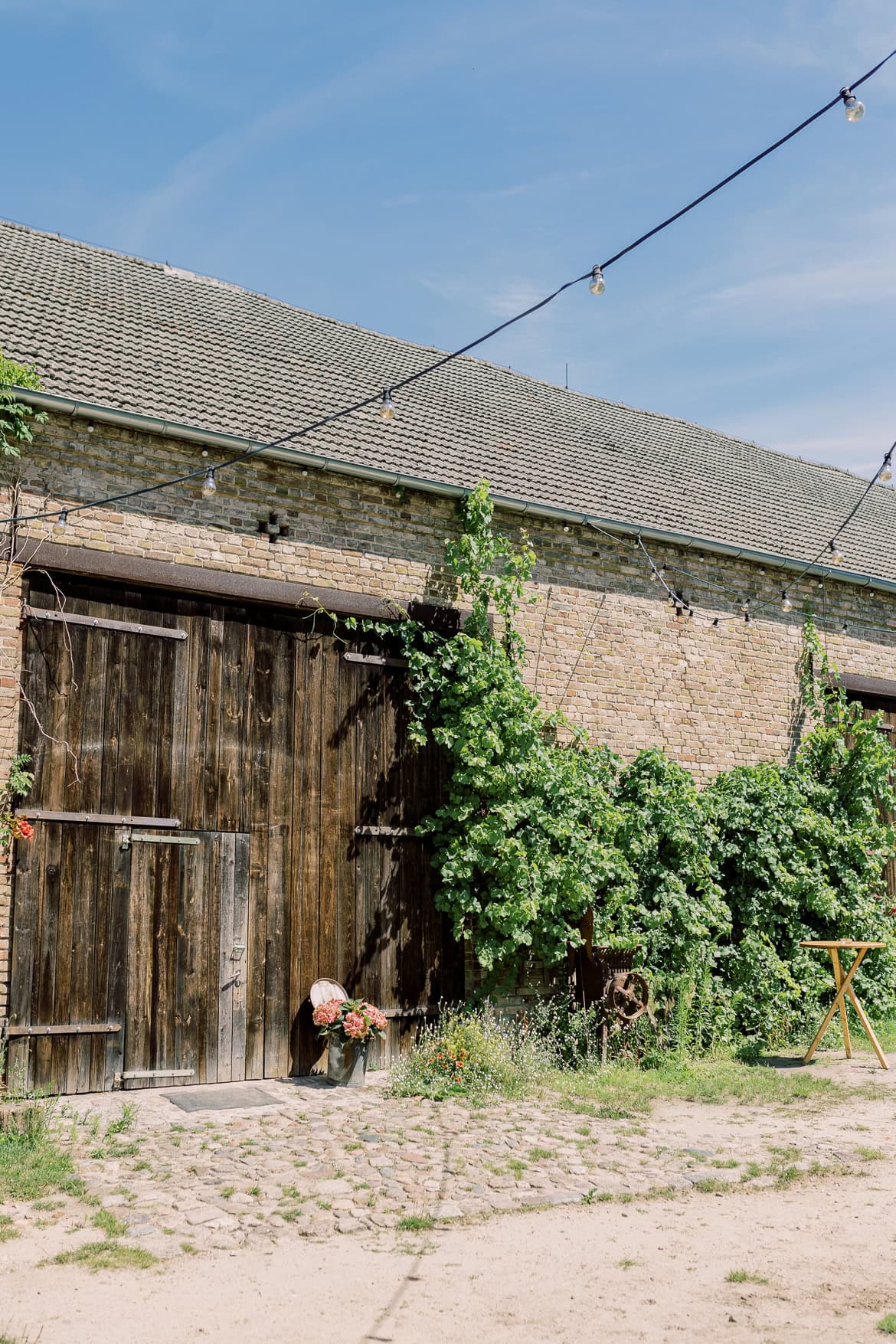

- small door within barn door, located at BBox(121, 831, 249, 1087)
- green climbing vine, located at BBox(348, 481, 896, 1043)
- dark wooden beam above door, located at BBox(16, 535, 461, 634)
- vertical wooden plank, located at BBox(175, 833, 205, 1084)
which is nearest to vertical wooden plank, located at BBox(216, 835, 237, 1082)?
small door within barn door, located at BBox(121, 831, 249, 1087)

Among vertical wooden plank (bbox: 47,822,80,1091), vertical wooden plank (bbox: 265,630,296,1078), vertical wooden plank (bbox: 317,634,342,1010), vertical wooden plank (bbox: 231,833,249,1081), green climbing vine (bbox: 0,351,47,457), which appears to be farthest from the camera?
vertical wooden plank (bbox: 317,634,342,1010)

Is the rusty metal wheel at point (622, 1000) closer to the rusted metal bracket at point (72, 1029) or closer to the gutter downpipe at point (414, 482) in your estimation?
the rusted metal bracket at point (72, 1029)

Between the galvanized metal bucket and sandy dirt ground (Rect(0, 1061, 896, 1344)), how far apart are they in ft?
9.57

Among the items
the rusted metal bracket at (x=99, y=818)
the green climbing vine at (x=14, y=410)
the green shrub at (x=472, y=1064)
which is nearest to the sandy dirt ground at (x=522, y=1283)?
the green shrub at (x=472, y=1064)

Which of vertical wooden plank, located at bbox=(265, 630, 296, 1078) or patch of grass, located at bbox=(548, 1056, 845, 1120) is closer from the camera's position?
patch of grass, located at bbox=(548, 1056, 845, 1120)

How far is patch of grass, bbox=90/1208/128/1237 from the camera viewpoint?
497 cm

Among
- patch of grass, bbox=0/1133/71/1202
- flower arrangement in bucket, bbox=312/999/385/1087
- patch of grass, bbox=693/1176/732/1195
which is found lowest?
patch of grass, bbox=693/1176/732/1195

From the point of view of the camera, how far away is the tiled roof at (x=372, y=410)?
30.4 feet

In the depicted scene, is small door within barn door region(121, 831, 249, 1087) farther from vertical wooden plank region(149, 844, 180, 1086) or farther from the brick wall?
the brick wall

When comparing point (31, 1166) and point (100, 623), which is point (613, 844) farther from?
point (31, 1166)

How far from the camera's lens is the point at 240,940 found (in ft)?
27.6

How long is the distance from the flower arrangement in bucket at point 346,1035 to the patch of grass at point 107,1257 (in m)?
3.38

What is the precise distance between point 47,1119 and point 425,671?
4486 millimetres

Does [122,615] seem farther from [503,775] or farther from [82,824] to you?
[503,775]
